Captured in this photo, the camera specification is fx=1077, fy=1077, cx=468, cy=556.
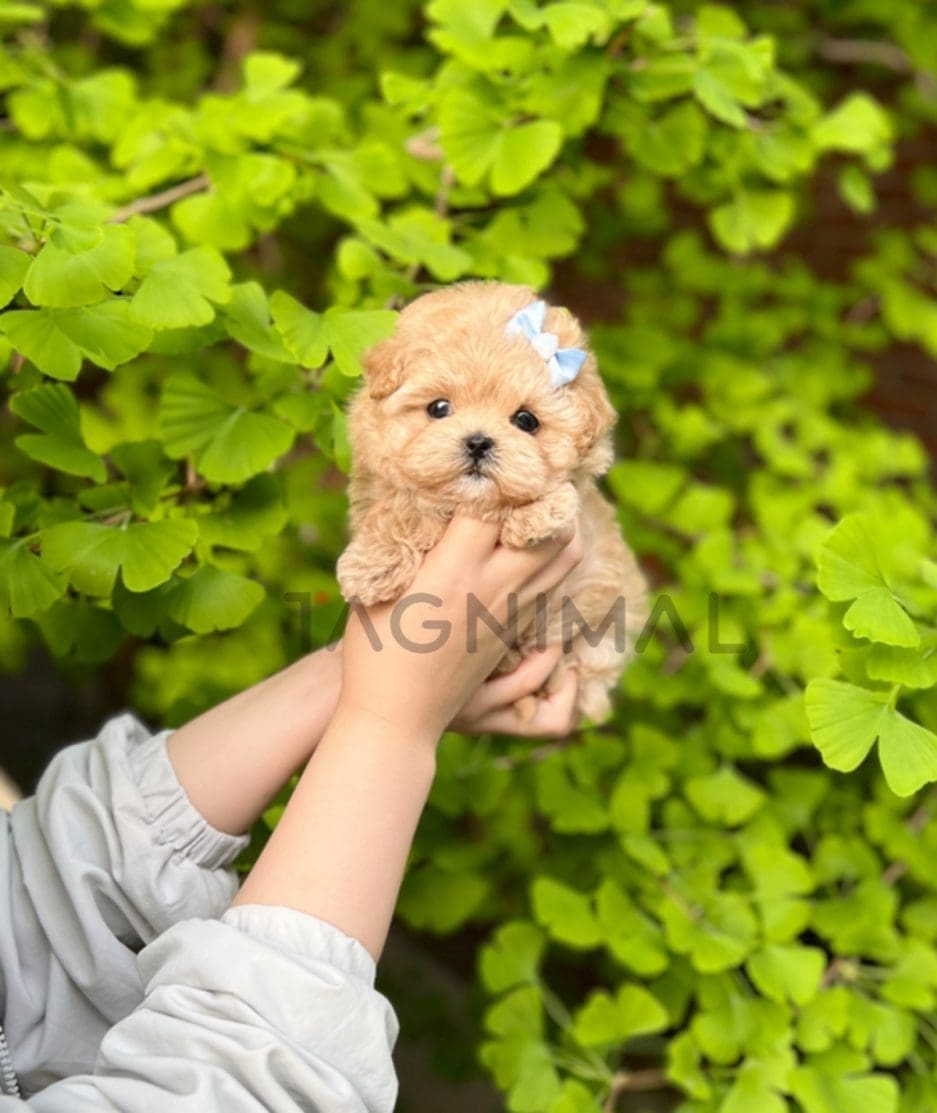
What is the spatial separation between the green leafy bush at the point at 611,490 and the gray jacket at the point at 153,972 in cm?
13

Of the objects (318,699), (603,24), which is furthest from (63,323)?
(603,24)

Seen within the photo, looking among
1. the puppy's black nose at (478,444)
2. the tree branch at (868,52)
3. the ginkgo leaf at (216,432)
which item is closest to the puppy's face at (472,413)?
the puppy's black nose at (478,444)

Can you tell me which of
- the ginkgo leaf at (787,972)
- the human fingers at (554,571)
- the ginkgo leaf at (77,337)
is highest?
the ginkgo leaf at (77,337)

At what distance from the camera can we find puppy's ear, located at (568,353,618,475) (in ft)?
2.06

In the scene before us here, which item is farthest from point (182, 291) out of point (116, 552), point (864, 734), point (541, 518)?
point (864, 734)

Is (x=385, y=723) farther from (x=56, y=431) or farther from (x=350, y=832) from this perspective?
(x=56, y=431)

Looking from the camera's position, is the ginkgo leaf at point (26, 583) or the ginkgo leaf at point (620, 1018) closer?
the ginkgo leaf at point (26, 583)

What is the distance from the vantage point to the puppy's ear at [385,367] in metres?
0.62

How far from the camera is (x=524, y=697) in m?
0.72

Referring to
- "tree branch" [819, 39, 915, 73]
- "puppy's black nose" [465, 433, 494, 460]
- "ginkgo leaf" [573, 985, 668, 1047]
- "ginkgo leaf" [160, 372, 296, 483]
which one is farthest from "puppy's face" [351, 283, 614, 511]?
"tree branch" [819, 39, 915, 73]

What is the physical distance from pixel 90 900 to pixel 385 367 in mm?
371

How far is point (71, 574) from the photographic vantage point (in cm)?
70

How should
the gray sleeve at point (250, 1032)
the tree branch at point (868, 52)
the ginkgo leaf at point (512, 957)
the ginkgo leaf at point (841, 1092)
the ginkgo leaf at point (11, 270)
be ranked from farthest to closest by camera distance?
the tree branch at point (868, 52) < the ginkgo leaf at point (512, 957) < the ginkgo leaf at point (841, 1092) < the ginkgo leaf at point (11, 270) < the gray sleeve at point (250, 1032)

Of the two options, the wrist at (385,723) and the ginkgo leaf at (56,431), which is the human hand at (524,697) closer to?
the wrist at (385,723)
